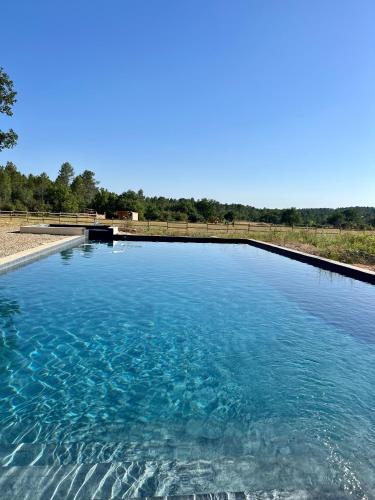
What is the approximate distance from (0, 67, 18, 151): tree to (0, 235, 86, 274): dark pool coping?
1092 centimetres

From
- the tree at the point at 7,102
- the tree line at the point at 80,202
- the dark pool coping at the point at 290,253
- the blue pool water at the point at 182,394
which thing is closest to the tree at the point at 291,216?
the tree line at the point at 80,202

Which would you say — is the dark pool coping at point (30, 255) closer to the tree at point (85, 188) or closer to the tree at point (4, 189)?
the tree at point (4, 189)

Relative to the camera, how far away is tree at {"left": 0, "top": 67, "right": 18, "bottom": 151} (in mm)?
23516

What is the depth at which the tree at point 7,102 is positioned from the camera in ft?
77.2

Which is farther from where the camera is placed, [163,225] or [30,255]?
[163,225]

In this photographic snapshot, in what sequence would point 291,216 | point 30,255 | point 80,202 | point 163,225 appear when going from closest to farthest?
point 30,255
point 163,225
point 80,202
point 291,216

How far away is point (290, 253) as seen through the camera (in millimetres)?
15781

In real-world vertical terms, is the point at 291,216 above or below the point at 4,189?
below

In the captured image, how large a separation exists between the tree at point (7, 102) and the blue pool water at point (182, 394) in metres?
18.5

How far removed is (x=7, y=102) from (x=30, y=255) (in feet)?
54.4

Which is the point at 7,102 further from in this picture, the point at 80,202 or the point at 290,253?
the point at 80,202

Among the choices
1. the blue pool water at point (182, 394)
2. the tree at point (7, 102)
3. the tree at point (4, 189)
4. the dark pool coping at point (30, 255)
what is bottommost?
the blue pool water at point (182, 394)

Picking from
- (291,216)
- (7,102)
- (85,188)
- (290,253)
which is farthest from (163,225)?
(85,188)

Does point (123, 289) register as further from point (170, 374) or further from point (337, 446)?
point (337, 446)
